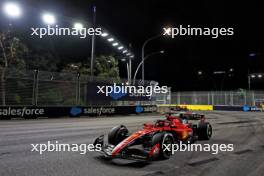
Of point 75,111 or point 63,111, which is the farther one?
point 75,111

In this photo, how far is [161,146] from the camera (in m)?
6.20

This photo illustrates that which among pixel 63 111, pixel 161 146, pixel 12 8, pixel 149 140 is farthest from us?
pixel 63 111

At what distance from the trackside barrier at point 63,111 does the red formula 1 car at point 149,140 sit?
12294 millimetres

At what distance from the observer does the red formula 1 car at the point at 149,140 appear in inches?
233

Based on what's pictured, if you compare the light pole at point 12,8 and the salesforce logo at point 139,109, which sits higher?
the light pole at point 12,8

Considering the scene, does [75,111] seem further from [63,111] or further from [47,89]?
[47,89]

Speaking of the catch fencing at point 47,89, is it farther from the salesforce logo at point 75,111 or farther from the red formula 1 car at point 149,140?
the red formula 1 car at point 149,140

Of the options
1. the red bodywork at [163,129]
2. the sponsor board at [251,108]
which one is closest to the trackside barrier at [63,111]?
the red bodywork at [163,129]

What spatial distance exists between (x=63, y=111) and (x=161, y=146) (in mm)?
15184

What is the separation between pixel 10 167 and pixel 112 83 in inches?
799

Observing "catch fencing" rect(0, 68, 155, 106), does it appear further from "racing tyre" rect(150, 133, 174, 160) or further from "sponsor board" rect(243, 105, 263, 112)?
"sponsor board" rect(243, 105, 263, 112)

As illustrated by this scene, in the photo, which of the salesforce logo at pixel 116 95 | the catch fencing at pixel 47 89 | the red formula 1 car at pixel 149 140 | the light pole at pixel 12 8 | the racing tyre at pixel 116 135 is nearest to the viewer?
the red formula 1 car at pixel 149 140

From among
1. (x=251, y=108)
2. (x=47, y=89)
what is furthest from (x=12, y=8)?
(x=251, y=108)

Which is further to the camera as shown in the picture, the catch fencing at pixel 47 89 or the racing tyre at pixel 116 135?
the catch fencing at pixel 47 89
